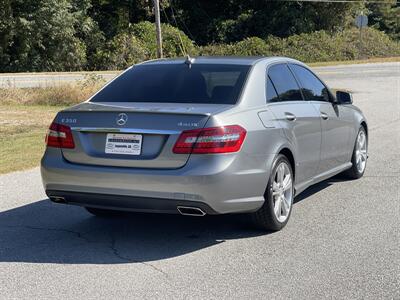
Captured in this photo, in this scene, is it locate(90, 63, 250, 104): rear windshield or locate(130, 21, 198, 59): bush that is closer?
locate(90, 63, 250, 104): rear windshield

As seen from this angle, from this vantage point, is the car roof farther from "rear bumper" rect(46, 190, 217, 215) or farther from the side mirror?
"rear bumper" rect(46, 190, 217, 215)

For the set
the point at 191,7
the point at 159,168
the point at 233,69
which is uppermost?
the point at 233,69

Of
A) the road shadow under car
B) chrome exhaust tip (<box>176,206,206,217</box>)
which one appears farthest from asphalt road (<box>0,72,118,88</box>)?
chrome exhaust tip (<box>176,206,206,217</box>)

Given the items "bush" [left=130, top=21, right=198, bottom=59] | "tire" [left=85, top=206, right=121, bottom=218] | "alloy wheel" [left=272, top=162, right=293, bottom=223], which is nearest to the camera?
"alloy wheel" [left=272, top=162, right=293, bottom=223]

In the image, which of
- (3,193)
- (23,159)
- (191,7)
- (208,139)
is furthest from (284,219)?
(191,7)

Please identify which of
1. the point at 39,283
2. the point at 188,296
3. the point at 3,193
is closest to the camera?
the point at 188,296

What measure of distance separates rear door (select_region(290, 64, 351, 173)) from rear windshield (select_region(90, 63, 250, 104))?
122 centimetres

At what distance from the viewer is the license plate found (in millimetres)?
5500

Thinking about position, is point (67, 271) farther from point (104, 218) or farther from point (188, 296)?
point (104, 218)

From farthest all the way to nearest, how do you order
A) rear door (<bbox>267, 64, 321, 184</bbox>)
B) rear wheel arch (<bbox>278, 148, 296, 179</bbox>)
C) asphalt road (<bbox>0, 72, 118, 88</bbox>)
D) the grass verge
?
asphalt road (<bbox>0, 72, 118, 88</bbox>) → the grass verge → rear door (<bbox>267, 64, 321, 184</bbox>) → rear wheel arch (<bbox>278, 148, 296, 179</bbox>)

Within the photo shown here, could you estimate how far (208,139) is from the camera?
210 inches

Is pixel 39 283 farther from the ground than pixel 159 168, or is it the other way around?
pixel 159 168

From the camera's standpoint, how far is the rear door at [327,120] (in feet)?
23.8

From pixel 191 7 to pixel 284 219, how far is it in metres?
55.1
